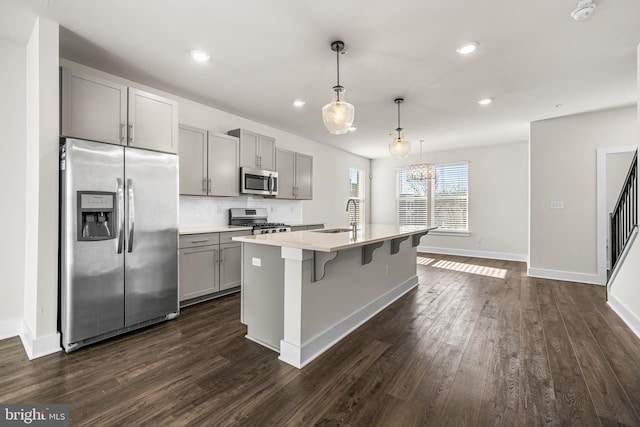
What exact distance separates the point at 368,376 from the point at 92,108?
313cm

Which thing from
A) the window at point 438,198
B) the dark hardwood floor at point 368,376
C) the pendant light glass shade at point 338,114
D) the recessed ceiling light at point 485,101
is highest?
the recessed ceiling light at point 485,101

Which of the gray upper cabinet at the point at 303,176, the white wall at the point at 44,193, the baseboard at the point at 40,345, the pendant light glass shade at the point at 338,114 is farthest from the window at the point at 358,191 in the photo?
the baseboard at the point at 40,345

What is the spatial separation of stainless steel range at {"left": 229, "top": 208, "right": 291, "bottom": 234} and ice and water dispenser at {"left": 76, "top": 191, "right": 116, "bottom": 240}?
5.82 ft

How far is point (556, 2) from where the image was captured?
2.07 meters

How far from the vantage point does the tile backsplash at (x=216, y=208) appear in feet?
13.0

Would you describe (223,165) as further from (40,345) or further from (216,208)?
(40,345)

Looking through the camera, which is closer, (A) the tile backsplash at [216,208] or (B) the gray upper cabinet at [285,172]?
(A) the tile backsplash at [216,208]

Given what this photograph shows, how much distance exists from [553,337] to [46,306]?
14.1 ft

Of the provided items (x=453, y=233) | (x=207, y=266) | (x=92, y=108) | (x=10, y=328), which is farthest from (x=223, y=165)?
(x=453, y=233)

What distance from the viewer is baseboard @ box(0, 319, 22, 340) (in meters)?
2.53

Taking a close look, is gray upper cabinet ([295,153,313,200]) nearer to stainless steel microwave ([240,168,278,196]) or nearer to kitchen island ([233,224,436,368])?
stainless steel microwave ([240,168,278,196])

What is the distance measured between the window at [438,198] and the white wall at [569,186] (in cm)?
217

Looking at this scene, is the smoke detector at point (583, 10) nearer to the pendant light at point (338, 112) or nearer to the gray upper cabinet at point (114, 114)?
the pendant light at point (338, 112)

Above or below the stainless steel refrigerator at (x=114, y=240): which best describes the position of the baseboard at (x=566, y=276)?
below
